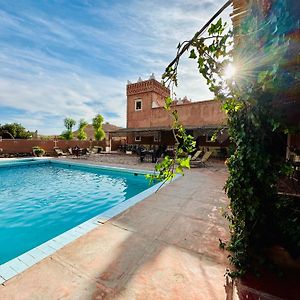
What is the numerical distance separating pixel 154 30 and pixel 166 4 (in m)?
1.35

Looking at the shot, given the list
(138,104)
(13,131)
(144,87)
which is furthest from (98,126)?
(13,131)

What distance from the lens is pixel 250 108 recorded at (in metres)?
→ 1.98

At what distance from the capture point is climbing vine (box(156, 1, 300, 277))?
1.27 meters

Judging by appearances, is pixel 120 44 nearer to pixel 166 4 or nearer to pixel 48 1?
pixel 48 1

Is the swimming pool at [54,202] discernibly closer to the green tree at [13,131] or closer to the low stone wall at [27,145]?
the low stone wall at [27,145]

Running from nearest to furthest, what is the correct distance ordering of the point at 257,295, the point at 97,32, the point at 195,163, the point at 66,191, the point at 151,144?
the point at 257,295, the point at 97,32, the point at 66,191, the point at 195,163, the point at 151,144

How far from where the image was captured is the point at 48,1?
503 cm

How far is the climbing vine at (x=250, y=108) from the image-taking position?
49.9 inches

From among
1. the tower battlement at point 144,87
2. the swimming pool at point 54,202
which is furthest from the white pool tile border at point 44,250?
the tower battlement at point 144,87

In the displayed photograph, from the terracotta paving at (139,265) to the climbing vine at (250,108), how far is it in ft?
1.19

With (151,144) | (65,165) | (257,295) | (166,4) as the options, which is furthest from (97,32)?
(151,144)

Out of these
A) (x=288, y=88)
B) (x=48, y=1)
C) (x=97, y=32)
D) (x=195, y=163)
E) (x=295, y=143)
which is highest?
(x=97, y=32)

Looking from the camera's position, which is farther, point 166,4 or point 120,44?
point 120,44

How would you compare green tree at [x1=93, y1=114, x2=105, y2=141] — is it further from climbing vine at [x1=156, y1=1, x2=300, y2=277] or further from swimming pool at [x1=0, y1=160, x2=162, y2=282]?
climbing vine at [x1=156, y1=1, x2=300, y2=277]
